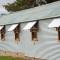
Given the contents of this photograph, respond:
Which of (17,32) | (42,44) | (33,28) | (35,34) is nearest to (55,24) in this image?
(42,44)

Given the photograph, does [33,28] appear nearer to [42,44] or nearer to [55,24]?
[42,44]

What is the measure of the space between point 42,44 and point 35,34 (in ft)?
5.79

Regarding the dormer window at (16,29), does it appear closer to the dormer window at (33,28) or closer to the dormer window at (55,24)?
the dormer window at (33,28)

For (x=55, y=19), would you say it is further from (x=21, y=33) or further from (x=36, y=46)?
(x=21, y=33)

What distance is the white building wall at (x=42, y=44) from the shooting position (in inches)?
811

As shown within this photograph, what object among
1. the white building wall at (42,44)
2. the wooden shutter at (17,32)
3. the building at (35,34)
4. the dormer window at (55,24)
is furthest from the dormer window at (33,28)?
the dormer window at (55,24)

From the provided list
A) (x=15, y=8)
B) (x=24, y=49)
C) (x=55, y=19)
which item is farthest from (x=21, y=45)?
(x=15, y=8)

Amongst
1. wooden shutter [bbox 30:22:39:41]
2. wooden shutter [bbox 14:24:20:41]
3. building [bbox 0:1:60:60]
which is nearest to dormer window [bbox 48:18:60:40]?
building [bbox 0:1:60:60]

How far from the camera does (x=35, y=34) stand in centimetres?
2402

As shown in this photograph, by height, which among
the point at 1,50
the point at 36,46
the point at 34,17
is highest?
the point at 34,17

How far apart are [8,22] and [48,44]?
32.2ft

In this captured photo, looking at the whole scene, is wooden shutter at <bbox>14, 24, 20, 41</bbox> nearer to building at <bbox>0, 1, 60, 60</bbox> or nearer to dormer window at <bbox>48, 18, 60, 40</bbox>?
building at <bbox>0, 1, 60, 60</bbox>

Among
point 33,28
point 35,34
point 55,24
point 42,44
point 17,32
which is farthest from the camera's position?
point 17,32

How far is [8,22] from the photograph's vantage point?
30.5 metres
